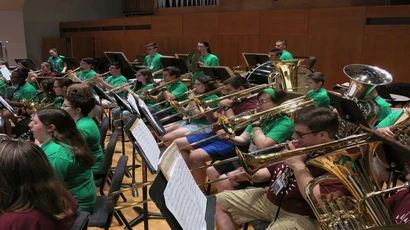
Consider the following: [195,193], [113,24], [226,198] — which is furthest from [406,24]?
[113,24]

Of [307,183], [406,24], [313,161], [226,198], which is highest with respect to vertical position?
[406,24]

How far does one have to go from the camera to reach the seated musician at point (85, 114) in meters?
2.88

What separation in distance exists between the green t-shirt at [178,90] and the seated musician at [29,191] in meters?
3.30

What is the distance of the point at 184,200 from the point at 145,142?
85 centimetres

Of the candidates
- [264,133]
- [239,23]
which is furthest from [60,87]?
[239,23]

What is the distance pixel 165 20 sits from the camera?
10.5m

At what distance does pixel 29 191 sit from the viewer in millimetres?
1514

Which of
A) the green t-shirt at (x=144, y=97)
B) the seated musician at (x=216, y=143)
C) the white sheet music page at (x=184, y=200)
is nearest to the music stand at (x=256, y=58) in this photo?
the green t-shirt at (x=144, y=97)

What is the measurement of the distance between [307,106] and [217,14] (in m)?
6.56

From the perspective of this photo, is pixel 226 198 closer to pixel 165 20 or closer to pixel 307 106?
pixel 307 106

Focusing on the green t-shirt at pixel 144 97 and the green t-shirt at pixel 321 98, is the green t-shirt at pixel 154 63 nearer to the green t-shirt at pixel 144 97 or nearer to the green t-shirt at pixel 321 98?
the green t-shirt at pixel 144 97

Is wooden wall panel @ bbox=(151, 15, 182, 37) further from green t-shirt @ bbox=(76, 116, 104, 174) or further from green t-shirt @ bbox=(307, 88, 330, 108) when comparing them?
green t-shirt @ bbox=(76, 116, 104, 174)

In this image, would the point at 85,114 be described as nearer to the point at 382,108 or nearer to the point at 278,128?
the point at 278,128

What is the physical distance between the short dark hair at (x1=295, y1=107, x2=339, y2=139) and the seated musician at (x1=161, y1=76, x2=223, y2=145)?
1.95 m
